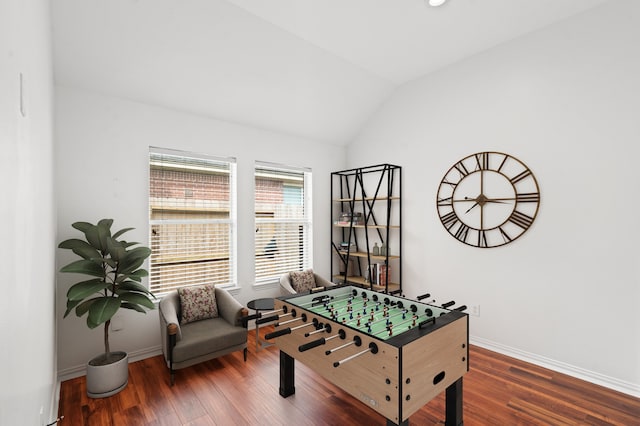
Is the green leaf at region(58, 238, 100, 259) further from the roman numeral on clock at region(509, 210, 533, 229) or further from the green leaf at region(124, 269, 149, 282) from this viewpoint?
the roman numeral on clock at region(509, 210, 533, 229)

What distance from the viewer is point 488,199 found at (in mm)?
3400

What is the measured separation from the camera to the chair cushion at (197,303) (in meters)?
3.25

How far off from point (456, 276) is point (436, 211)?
2.76 ft

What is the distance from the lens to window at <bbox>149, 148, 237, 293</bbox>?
3.40 metres

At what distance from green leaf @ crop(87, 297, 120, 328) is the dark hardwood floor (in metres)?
0.73

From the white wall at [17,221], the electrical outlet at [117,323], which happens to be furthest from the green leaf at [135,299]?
the white wall at [17,221]

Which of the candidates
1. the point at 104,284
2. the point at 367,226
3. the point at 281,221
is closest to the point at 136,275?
the point at 104,284

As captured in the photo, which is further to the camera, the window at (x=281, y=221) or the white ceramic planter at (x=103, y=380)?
the window at (x=281, y=221)

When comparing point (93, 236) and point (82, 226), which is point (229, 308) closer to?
point (93, 236)

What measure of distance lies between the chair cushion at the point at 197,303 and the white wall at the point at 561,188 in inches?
109

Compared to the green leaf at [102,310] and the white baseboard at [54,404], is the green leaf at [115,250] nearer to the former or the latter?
the green leaf at [102,310]

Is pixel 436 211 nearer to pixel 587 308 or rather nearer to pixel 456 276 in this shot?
pixel 456 276

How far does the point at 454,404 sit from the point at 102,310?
8.91 feet

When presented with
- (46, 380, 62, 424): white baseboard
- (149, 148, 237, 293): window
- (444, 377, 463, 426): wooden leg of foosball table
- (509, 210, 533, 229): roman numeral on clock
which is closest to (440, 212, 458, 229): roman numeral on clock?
(509, 210, 533, 229): roman numeral on clock
